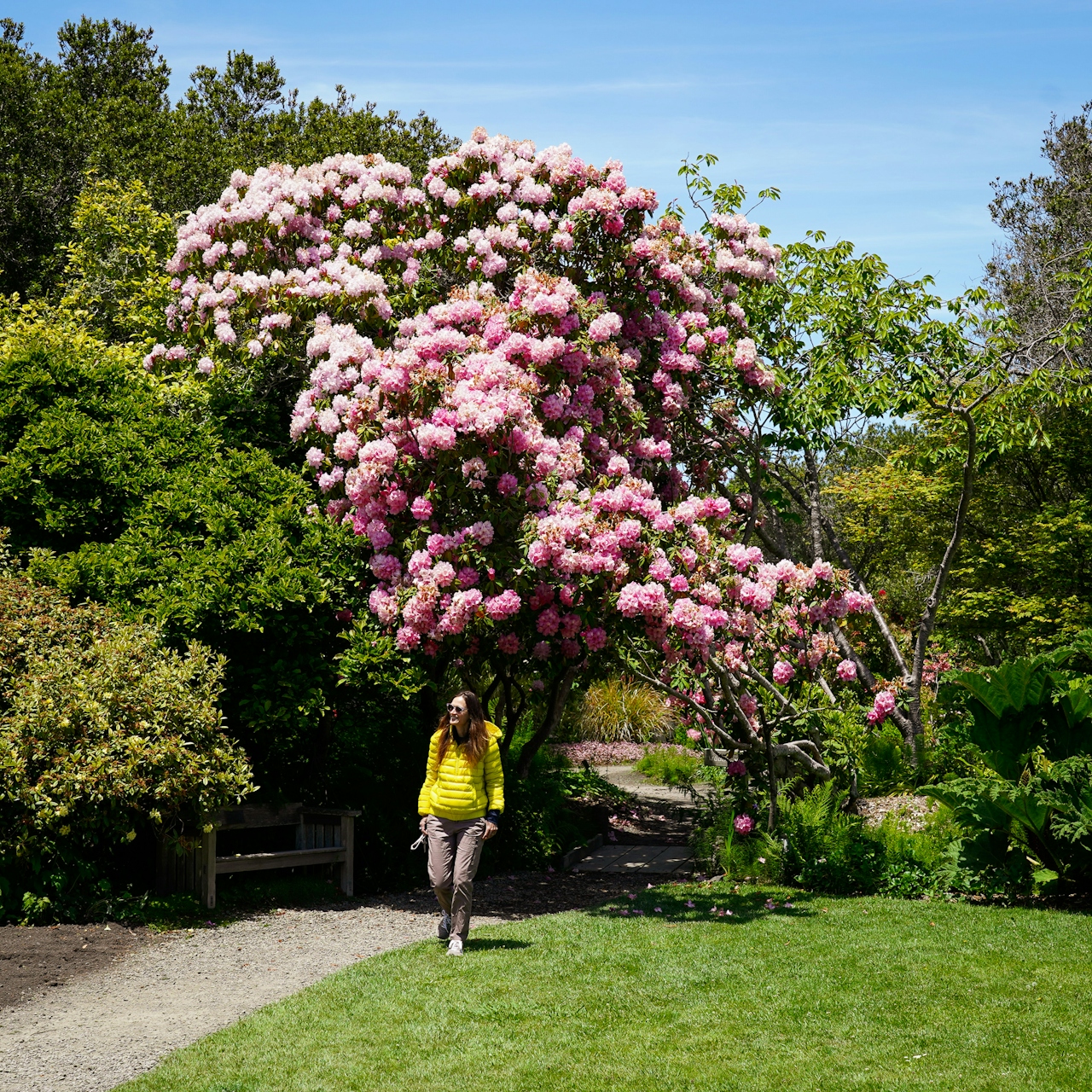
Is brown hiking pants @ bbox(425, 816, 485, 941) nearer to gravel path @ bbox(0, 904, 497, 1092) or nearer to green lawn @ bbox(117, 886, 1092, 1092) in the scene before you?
green lawn @ bbox(117, 886, 1092, 1092)

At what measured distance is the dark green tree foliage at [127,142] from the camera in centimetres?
2348

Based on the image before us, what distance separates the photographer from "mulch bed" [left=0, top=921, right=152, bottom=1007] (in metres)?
5.85

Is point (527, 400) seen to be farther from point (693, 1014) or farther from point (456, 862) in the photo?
point (693, 1014)

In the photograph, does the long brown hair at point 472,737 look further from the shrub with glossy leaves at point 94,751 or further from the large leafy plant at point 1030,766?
the large leafy plant at point 1030,766

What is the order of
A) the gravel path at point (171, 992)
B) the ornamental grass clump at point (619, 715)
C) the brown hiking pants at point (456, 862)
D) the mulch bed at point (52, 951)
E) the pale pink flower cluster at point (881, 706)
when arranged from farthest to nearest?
the ornamental grass clump at point (619, 715)
the pale pink flower cluster at point (881, 706)
the brown hiking pants at point (456, 862)
the mulch bed at point (52, 951)
the gravel path at point (171, 992)

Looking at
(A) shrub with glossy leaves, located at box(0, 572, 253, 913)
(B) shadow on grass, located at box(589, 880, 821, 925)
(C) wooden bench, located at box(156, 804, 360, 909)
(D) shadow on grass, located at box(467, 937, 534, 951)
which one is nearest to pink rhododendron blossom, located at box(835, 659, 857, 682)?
(B) shadow on grass, located at box(589, 880, 821, 925)

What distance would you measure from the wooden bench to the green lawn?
5.89 feet

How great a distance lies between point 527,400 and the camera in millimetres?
8008

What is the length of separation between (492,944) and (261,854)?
7.76 ft

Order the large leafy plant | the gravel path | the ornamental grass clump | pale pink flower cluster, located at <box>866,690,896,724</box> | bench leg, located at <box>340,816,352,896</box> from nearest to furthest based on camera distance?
the gravel path → the large leafy plant → bench leg, located at <box>340,816,352,896</box> → pale pink flower cluster, located at <box>866,690,896,724</box> → the ornamental grass clump

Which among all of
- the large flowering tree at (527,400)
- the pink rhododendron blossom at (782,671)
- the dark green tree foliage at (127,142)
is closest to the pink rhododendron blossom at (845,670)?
the large flowering tree at (527,400)

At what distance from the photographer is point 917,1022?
528cm

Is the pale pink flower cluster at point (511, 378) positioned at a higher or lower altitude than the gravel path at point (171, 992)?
higher

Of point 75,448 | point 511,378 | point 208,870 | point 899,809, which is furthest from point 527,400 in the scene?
point 899,809
